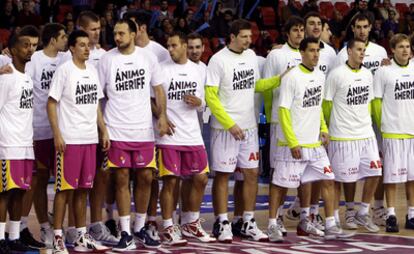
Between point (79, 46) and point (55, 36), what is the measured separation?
0.59 metres

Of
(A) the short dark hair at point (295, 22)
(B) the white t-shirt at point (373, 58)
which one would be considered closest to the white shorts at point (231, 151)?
(A) the short dark hair at point (295, 22)

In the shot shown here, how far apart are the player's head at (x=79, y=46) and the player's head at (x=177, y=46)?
3.23 feet

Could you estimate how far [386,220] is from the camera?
41.8ft

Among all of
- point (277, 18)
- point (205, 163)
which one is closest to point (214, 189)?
point (205, 163)

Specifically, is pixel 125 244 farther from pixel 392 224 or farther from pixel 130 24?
pixel 392 224

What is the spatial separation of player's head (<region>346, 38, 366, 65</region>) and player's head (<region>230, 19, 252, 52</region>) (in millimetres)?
1073

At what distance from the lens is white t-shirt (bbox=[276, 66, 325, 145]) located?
1195cm

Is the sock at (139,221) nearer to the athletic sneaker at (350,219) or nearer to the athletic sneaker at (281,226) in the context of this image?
the athletic sneaker at (281,226)

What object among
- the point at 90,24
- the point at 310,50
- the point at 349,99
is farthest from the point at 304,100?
the point at 90,24

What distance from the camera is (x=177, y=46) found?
462 inches

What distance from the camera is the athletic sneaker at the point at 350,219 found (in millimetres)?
12812

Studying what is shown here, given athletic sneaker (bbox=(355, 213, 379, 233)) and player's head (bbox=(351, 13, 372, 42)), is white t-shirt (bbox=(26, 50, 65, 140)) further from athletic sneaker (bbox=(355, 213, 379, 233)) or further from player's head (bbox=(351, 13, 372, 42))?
athletic sneaker (bbox=(355, 213, 379, 233))

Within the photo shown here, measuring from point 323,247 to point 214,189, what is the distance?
4.28 ft

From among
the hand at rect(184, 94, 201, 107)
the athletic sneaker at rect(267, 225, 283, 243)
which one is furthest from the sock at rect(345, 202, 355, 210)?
the hand at rect(184, 94, 201, 107)
